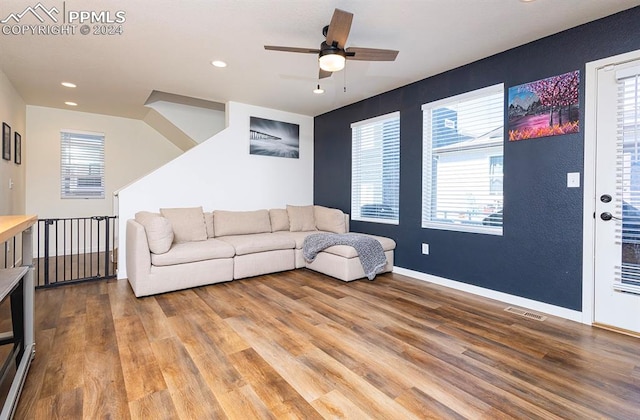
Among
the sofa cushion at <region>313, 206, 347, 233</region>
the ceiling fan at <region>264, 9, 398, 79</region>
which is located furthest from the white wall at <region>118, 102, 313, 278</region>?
the ceiling fan at <region>264, 9, 398, 79</region>

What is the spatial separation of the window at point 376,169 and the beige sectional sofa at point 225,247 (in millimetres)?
417

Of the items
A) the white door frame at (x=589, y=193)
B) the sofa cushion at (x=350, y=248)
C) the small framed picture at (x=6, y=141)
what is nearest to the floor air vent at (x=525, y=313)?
the white door frame at (x=589, y=193)

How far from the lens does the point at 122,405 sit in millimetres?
1614

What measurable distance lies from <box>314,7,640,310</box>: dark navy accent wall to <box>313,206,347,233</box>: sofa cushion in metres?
1.01

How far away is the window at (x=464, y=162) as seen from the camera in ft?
10.9

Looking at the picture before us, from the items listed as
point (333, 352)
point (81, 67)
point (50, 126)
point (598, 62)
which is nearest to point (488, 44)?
point (598, 62)

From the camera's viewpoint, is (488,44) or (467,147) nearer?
(488,44)

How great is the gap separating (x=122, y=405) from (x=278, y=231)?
3516mm

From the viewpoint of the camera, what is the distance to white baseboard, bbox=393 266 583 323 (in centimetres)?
279

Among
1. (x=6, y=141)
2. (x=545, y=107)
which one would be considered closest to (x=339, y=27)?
(x=545, y=107)

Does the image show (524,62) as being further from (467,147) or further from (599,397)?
(599,397)

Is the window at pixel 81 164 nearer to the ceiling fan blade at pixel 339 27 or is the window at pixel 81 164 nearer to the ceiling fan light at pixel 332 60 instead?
the ceiling fan light at pixel 332 60

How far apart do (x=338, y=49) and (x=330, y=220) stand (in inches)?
116

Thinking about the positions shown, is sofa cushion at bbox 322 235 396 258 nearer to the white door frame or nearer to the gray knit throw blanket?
the gray knit throw blanket
